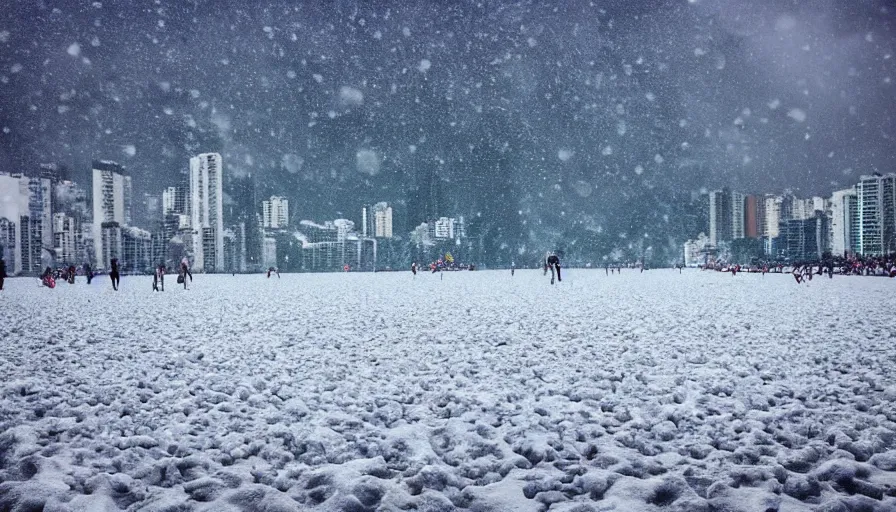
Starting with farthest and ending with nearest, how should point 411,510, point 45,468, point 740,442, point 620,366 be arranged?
point 620,366 → point 740,442 → point 45,468 → point 411,510

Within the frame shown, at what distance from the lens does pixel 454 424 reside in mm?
5461

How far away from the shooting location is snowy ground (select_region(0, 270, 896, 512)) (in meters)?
3.82

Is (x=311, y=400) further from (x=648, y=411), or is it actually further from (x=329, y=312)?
(x=329, y=312)

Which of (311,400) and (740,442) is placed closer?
(740,442)

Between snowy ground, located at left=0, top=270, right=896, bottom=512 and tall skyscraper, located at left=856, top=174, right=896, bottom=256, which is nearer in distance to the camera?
snowy ground, located at left=0, top=270, right=896, bottom=512

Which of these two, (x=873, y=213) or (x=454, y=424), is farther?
(x=873, y=213)

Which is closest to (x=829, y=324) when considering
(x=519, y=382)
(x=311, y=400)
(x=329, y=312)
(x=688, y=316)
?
(x=688, y=316)

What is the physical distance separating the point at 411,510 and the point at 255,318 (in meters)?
14.6

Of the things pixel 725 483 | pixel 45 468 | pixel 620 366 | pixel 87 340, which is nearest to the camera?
pixel 725 483

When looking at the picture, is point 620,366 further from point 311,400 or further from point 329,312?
point 329,312

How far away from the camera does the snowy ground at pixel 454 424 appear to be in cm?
382

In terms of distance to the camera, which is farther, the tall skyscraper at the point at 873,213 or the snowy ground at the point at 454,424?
the tall skyscraper at the point at 873,213

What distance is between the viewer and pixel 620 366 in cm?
825

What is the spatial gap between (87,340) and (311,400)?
8.42 m
